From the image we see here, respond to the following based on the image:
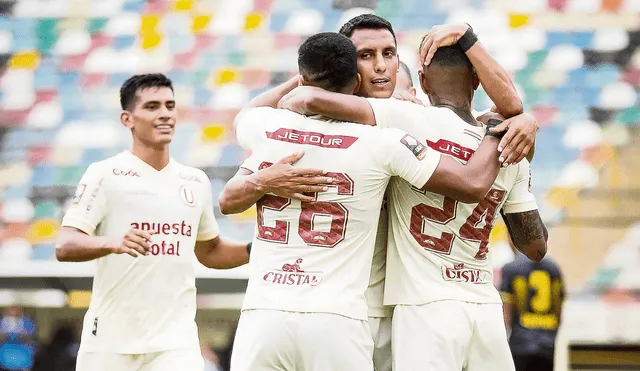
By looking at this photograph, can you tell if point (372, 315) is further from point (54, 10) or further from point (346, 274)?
point (54, 10)

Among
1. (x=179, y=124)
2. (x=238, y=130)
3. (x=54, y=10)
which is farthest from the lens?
(x=54, y=10)

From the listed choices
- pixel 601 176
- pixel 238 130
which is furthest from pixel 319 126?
pixel 601 176

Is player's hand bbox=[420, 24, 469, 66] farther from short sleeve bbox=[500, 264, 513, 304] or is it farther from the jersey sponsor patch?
short sleeve bbox=[500, 264, 513, 304]

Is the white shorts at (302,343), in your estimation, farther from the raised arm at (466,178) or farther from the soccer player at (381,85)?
the raised arm at (466,178)

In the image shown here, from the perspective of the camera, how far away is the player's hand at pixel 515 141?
157 inches

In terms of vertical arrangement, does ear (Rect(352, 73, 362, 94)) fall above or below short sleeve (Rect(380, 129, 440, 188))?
above

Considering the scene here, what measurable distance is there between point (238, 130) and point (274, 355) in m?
0.96

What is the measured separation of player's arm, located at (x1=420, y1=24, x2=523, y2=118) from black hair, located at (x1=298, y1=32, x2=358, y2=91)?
0.33 m

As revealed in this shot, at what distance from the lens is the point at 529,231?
4422mm

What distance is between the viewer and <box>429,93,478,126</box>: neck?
414 cm

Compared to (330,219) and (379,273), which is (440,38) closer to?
(330,219)

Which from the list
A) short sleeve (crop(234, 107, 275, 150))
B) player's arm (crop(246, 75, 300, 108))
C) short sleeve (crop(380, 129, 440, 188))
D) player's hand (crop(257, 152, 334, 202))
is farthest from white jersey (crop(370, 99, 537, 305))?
player's arm (crop(246, 75, 300, 108))

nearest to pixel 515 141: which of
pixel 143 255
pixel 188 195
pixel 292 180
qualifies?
pixel 292 180

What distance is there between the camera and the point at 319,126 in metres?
3.97
